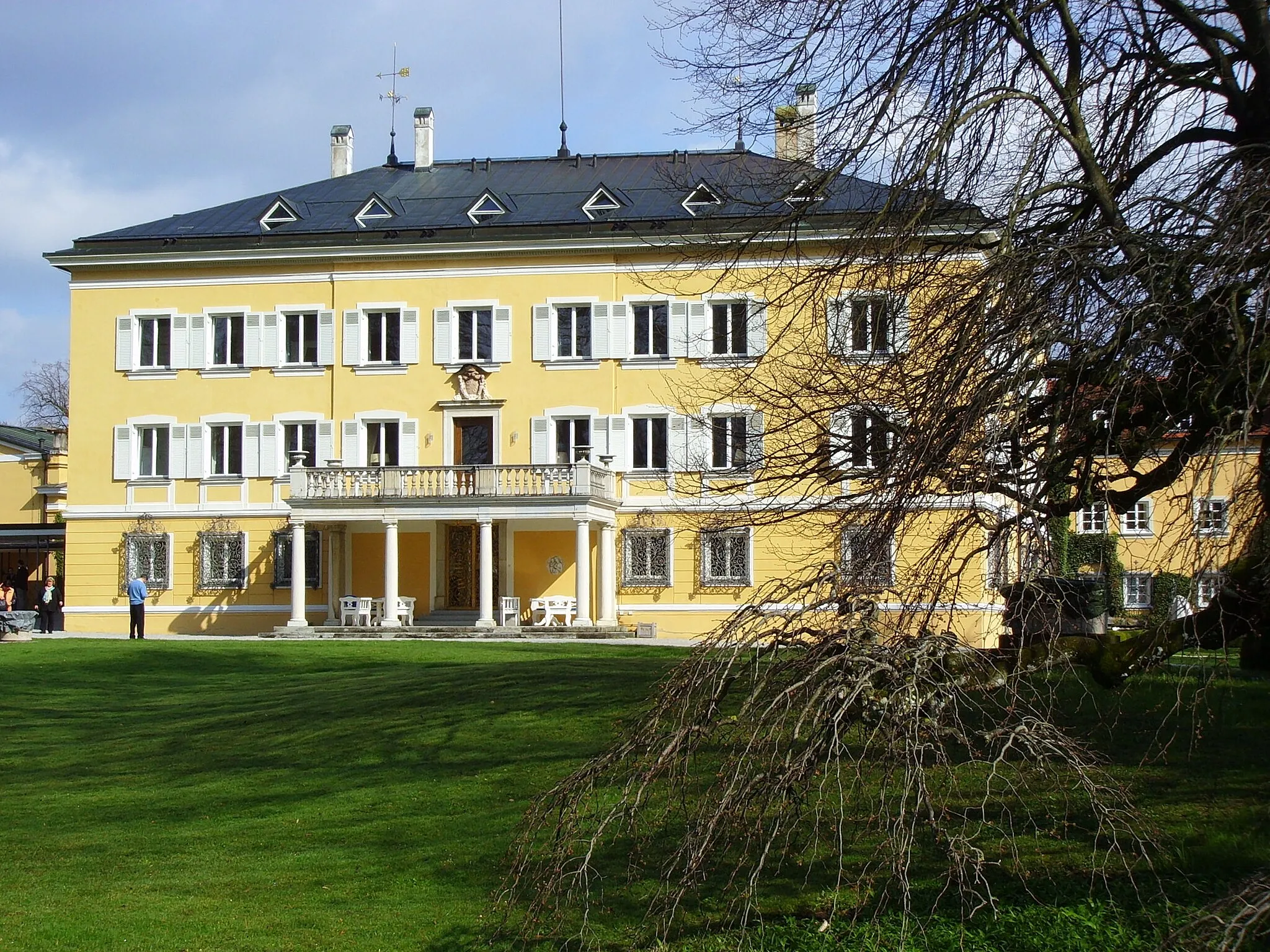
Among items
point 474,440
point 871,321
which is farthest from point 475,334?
point 871,321

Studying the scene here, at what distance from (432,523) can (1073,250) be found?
1212 inches

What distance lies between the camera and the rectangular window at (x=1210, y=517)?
568cm

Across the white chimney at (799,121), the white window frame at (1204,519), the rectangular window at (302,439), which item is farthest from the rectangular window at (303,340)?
the white window frame at (1204,519)

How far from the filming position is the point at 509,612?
33.4 meters

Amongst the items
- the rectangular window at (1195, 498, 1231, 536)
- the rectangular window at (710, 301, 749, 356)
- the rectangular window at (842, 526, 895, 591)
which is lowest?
the rectangular window at (842, 526, 895, 591)

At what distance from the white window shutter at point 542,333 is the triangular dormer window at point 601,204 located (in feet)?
9.82

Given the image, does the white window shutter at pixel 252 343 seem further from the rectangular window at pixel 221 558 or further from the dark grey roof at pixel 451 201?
the rectangular window at pixel 221 558

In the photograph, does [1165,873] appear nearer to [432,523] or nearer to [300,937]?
[300,937]

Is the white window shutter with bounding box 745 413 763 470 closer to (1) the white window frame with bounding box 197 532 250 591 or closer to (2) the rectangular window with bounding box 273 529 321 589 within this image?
(2) the rectangular window with bounding box 273 529 321 589

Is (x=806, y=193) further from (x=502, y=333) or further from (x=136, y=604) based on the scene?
(x=502, y=333)

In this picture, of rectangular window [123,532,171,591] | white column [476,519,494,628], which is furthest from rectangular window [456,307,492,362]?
→ rectangular window [123,532,171,591]

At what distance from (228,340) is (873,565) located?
33352mm

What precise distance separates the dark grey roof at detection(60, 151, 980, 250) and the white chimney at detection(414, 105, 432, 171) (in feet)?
1.02

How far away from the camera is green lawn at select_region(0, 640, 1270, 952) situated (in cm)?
802
